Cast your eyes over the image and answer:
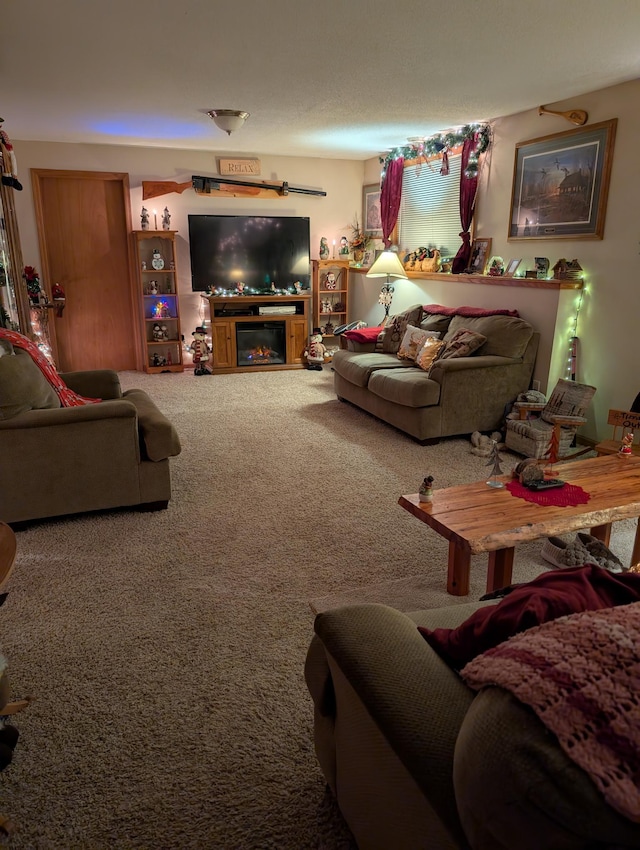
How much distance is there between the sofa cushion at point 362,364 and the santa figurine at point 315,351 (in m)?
1.58

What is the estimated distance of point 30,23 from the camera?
3.00 metres

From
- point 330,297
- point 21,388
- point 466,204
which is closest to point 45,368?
point 21,388

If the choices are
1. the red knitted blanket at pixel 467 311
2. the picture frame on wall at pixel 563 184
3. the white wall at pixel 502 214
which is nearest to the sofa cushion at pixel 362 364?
the red knitted blanket at pixel 467 311

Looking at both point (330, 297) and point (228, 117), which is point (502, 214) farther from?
point (330, 297)

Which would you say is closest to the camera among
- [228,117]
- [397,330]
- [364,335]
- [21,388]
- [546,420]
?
[21,388]

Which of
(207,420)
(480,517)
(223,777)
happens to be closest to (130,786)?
(223,777)

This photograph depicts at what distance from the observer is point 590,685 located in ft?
2.53

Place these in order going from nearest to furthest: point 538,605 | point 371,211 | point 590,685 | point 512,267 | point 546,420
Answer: point 590,685 < point 538,605 < point 546,420 < point 512,267 < point 371,211

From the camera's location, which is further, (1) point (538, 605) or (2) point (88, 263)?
(2) point (88, 263)

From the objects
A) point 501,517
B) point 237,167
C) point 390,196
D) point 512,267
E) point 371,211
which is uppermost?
point 237,167

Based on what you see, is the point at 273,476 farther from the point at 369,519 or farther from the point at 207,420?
the point at 207,420

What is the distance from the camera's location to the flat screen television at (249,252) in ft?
23.6

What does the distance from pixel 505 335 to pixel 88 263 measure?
481 centimetres

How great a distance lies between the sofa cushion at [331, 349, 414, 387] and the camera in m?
5.20
